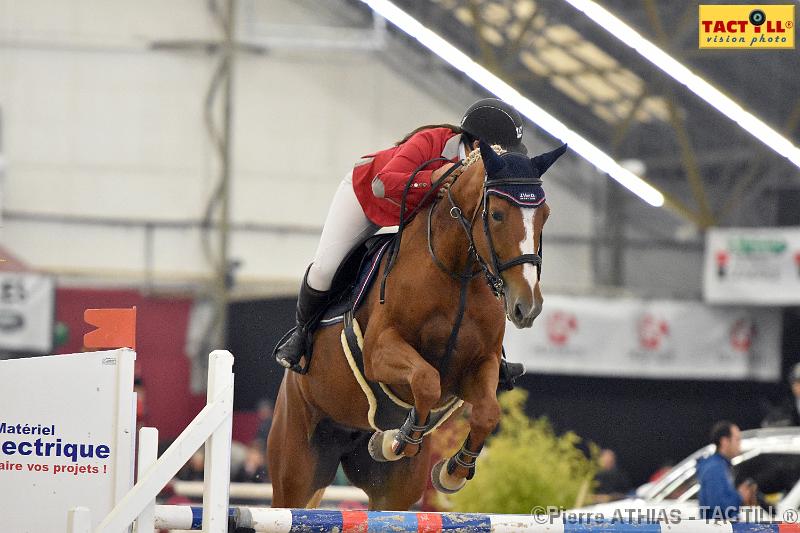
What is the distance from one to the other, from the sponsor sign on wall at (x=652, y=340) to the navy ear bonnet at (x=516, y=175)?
7.88 metres

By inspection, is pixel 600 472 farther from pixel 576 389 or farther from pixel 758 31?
pixel 758 31

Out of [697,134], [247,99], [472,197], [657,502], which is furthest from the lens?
[247,99]

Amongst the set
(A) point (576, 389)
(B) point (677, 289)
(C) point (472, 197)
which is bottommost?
(A) point (576, 389)

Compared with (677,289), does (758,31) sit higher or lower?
higher

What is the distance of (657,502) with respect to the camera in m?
6.75

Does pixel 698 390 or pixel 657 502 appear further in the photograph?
pixel 698 390

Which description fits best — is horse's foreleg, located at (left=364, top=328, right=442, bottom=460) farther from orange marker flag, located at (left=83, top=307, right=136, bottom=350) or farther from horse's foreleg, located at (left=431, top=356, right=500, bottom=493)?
orange marker flag, located at (left=83, top=307, right=136, bottom=350)

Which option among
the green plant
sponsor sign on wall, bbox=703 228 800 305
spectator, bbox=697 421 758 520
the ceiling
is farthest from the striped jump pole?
sponsor sign on wall, bbox=703 228 800 305

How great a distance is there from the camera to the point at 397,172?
11.6 feet

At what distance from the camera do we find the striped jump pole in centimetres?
298

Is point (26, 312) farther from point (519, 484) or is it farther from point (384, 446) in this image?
point (384, 446)

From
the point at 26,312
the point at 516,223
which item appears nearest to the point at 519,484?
the point at 516,223

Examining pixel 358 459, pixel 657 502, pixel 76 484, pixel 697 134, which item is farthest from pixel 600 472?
pixel 76 484

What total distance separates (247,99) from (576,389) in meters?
4.60
